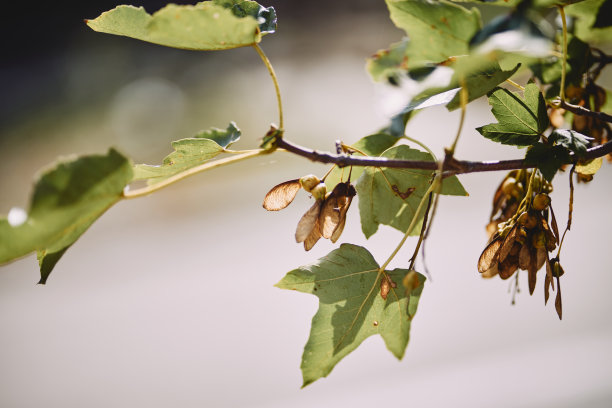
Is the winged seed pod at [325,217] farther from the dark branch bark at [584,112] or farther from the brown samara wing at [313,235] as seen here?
the dark branch bark at [584,112]

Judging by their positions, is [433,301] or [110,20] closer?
[110,20]

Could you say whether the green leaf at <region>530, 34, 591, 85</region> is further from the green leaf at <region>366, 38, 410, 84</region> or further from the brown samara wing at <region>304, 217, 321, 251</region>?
the brown samara wing at <region>304, 217, 321, 251</region>

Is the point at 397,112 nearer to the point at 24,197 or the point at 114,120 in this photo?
the point at 24,197

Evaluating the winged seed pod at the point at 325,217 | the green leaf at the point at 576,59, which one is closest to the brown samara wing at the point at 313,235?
the winged seed pod at the point at 325,217

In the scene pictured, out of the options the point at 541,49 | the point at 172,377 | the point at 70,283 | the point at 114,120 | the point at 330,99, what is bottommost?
the point at 172,377

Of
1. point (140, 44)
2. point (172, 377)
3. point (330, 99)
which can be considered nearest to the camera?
point (172, 377)

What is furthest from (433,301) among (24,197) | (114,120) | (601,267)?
(114,120)

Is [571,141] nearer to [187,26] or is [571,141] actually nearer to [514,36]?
[514,36]

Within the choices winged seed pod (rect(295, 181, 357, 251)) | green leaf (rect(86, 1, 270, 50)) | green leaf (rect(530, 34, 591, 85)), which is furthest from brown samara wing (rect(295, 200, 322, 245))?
green leaf (rect(530, 34, 591, 85))
